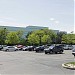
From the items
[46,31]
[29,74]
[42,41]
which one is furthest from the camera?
[46,31]

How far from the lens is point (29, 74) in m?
13.8

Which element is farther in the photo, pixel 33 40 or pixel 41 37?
pixel 41 37

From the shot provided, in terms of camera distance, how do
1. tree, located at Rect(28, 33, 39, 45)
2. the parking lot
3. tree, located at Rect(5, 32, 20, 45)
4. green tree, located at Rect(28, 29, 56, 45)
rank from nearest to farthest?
the parking lot, tree, located at Rect(5, 32, 20, 45), tree, located at Rect(28, 33, 39, 45), green tree, located at Rect(28, 29, 56, 45)

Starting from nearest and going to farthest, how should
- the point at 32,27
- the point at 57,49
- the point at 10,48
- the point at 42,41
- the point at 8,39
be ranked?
the point at 57,49 → the point at 10,48 → the point at 8,39 → the point at 42,41 → the point at 32,27

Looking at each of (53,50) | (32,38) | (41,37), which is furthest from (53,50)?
(41,37)

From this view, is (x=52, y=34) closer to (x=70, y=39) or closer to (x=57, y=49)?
(x=70, y=39)

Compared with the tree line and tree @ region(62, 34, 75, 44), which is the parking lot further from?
tree @ region(62, 34, 75, 44)

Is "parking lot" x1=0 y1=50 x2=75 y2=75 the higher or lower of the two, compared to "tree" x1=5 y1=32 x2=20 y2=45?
lower

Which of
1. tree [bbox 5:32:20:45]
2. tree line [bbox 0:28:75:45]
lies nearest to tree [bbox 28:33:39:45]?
tree line [bbox 0:28:75:45]

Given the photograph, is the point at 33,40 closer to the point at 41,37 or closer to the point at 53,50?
the point at 41,37

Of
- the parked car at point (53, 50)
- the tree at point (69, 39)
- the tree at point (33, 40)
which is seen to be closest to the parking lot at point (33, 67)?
the parked car at point (53, 50)

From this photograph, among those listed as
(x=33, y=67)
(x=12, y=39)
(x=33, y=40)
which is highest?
(x=12, y=39)

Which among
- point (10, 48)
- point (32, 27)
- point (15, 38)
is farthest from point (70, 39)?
point (32, 27)

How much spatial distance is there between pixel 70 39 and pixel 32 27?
76.7 metres
